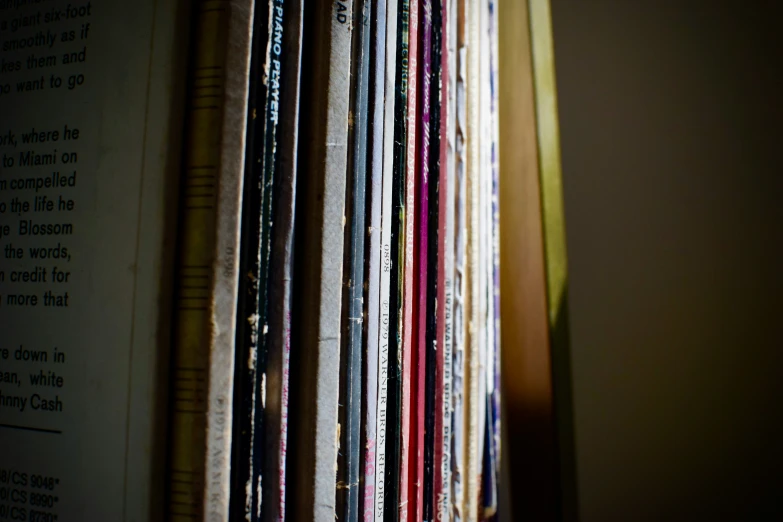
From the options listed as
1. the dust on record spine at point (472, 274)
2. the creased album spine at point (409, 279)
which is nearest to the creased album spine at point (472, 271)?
the dust on record spine at point (472, 274)

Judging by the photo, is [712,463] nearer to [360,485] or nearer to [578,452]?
[578,452]

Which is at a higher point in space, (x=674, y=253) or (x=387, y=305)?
(x=674, y=253)

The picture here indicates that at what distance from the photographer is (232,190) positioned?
0.68 ft

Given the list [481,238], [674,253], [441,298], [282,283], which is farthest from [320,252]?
[674,253]

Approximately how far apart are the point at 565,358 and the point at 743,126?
1.54 ft

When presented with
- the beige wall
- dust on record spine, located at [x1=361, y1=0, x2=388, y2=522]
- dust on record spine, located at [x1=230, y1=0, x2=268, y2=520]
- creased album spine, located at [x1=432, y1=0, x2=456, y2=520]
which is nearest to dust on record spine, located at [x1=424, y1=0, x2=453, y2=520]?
creased album spine, located at [x1=432, y1=0, x2=456, y2=520]

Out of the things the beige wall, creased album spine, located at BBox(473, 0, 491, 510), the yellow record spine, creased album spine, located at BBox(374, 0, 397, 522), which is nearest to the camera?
the yellow record spine

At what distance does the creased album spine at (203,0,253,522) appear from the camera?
0.20 metres

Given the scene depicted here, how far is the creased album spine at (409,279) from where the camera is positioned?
0.35 meters

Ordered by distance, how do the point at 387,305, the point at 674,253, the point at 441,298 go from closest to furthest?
1. the point at 387,305
2. the point at 441,298
3. the point at 674,253

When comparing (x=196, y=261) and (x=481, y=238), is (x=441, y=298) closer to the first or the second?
(x=481, y=238)

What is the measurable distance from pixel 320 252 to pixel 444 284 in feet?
0.67

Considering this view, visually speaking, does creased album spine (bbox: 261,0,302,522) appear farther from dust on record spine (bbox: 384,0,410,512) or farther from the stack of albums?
dust on record spine (bbox: 384,0,410,512)

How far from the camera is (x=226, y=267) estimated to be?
204 mm
